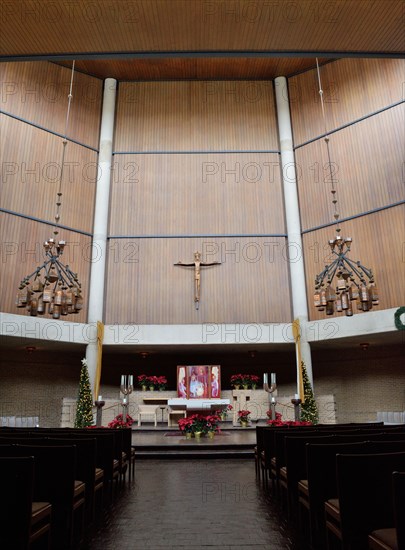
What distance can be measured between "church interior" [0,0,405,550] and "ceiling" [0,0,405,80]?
4715 millimetres

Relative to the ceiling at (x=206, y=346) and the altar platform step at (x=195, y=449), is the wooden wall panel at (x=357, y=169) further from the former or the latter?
the altar platform step at (x=195, y=449)

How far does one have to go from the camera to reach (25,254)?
11.0 meters

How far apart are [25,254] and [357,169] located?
958 centimetres

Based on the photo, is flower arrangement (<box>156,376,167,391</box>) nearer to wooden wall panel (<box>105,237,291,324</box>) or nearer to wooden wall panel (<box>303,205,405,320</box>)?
wooden wall panel (<box>105,237,291,324</box>)

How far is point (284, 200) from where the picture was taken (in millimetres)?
12906

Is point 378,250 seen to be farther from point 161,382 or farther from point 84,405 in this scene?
point 84,405

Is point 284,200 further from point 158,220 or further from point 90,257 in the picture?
point 90,257

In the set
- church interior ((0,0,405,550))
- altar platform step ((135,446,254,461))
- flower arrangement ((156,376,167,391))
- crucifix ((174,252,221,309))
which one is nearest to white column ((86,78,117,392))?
church interior ((0,0,405,550))

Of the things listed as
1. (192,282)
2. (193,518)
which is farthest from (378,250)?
(193,518)

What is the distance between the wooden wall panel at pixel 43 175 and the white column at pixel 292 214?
6109 millimetres

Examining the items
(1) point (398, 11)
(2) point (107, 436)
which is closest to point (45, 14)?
(1) point (398, 11)

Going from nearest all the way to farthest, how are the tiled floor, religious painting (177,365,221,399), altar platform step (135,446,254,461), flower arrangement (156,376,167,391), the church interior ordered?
the tiled floor, altar platform step (135,446,254,461), the church interior, religious painting (177,365,221,399), flower arrangement (156,376,167,391)

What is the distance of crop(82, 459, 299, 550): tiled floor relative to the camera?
9.55 ft

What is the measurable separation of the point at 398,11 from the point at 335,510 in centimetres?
579
